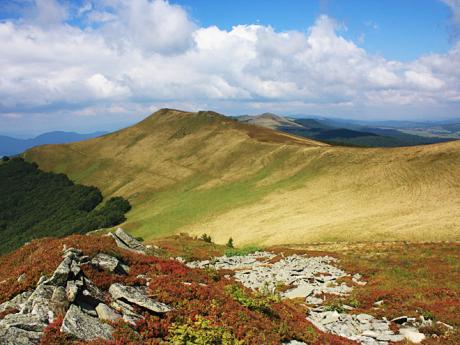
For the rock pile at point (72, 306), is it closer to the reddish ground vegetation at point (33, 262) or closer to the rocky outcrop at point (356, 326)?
the reddish ground vegetation at point (33, 262)

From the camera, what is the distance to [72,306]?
39.3ft

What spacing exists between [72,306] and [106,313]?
44.3 inches

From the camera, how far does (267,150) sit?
11144 centimetres

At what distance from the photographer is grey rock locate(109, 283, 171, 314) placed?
13.2m

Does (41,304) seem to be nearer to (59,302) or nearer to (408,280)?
(59,302)

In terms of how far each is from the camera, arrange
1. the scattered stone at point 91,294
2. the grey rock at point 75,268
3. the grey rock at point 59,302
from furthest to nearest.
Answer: the grey rock at point 75,268 < the scattered stone at point 91,294 < the grey rock at point 59,302

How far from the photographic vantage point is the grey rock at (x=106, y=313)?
12.1m

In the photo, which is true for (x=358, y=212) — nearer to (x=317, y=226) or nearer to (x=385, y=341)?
(x=317, y=226)

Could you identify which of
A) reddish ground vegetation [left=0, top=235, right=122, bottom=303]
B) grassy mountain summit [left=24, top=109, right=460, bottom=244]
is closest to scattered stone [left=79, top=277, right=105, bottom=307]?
reddish ground vegetation [left=0, top=235, right=122, bottom=303]

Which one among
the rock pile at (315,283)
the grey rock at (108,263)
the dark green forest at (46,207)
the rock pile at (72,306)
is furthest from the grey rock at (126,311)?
the dark green forest at (46,207)

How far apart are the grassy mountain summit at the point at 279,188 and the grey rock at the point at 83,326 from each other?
133 feet

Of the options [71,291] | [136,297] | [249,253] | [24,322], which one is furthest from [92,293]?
[249,253]

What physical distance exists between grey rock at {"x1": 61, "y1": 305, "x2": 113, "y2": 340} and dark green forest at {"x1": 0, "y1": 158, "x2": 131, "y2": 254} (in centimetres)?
9570

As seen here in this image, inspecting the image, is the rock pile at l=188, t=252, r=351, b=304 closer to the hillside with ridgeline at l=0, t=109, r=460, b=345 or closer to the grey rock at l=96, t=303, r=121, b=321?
the hillside with ridgeline at l=0, t=109, r=460, b=345
